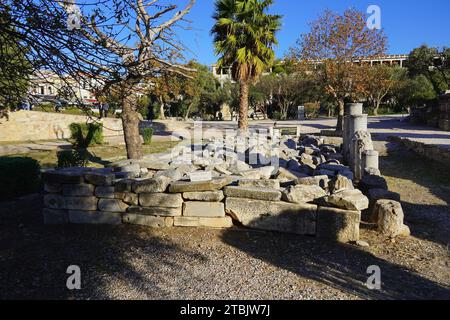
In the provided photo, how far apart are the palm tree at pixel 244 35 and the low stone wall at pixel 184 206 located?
10.4m

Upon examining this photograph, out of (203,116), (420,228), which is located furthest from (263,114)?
(420,228)

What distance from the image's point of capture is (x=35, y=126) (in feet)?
70.5

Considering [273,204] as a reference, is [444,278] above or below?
below

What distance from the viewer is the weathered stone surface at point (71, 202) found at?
5.33 m

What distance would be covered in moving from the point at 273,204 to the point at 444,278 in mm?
2087

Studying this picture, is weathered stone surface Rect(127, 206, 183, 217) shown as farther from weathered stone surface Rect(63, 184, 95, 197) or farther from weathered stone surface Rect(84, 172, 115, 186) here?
weathered stone surface Rect(63, 184, 95, 197)

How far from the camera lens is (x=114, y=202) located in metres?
5.30

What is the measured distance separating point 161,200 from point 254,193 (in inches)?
52.9

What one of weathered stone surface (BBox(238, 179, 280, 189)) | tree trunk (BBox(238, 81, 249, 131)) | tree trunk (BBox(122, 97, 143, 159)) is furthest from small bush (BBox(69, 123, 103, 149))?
weathered stone surface (BBox(238, 179, 280, 189))

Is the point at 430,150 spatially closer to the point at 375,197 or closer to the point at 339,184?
the point at 375,197

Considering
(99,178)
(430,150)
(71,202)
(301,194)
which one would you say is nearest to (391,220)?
(301,194)

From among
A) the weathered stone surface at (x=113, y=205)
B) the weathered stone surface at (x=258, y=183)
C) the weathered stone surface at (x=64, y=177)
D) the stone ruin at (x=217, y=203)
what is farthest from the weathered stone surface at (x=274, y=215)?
the weathered stone surface at (x=64, y=177)

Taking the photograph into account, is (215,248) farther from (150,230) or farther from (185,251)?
(150,230)
